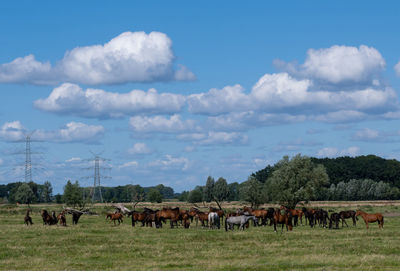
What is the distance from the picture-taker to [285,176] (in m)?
77.2

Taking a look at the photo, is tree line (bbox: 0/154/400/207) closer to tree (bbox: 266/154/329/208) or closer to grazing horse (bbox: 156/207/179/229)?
tree (bbox: 266/154/329/208)

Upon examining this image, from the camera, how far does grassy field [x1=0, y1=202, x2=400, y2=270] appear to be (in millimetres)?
20844

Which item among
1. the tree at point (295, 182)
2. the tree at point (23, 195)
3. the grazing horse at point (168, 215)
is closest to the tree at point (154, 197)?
the tree at point (23, 195)

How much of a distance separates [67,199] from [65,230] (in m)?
53.6

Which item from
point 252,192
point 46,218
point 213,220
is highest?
point 252,192

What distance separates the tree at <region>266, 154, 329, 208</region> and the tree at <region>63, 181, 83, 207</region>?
31.0m

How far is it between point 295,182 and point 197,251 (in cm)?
5379

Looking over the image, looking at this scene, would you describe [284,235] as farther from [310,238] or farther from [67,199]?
[67,199]

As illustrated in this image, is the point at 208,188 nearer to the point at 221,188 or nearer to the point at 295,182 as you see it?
the point at 221,188

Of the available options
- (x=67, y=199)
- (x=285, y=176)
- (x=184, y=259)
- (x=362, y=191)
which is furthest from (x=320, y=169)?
(x=362, y=191)

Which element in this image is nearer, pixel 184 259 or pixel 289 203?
pixel 184 259

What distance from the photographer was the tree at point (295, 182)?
76312 millimetres

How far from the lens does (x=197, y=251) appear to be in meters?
25.0

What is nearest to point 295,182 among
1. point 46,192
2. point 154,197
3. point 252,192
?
point 252,192
